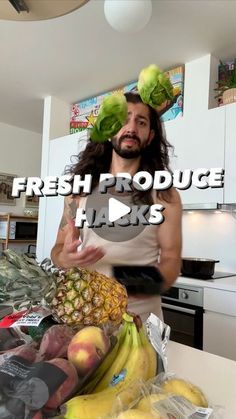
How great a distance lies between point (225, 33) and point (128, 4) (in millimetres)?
596

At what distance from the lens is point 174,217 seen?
4.32 ft

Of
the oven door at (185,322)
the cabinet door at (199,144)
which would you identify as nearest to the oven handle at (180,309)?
the oven door at (185,322)

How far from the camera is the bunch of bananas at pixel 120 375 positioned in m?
0.36

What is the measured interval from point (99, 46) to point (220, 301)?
4.89ft

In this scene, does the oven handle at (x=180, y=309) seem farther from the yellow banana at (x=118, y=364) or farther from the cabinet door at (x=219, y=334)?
the yellow banana at (x=118, y=364)

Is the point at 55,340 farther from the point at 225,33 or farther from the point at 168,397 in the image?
the point at 225,33

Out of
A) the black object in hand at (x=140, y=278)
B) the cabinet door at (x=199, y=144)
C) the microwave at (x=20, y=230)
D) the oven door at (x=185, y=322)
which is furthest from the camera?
the microwave at (x=20, y=230)

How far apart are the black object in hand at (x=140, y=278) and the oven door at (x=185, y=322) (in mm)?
530

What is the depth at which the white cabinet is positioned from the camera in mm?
1538

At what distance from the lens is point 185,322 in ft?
5.45

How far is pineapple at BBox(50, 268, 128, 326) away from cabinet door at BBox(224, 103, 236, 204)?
4.20 ft

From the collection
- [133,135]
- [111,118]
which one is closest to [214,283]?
[133,135]

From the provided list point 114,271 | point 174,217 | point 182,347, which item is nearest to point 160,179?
point 174,217

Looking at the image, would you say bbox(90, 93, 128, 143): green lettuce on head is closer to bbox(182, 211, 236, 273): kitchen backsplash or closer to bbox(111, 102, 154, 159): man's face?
bbox(111, 102, 154, 159): man's face
